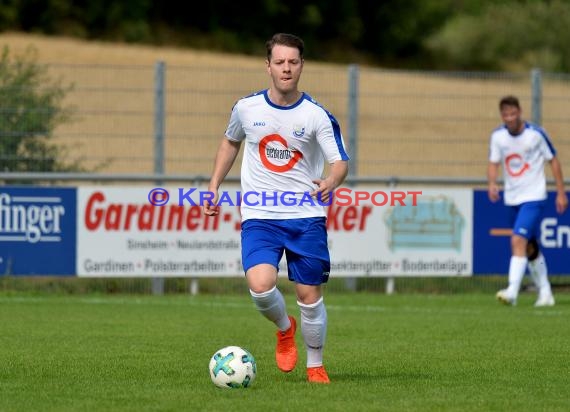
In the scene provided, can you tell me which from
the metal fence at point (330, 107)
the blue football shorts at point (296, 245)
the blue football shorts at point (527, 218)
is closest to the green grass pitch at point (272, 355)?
the blue football shorts at point (296, 245)

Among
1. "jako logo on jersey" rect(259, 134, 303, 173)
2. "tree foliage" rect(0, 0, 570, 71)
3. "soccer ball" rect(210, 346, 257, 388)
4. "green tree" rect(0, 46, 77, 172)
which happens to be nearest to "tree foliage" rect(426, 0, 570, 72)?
"tree foliage" rect(0, 0, 570, 71)

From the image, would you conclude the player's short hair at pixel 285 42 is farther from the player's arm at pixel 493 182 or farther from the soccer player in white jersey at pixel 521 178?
the player's arm at pixel 493 182

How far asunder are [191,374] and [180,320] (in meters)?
4.53

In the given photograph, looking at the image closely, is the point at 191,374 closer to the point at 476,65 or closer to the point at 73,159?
the point at 73,159

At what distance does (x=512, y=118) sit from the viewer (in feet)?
49.4

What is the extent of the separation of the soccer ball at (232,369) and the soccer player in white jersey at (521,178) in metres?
7.06

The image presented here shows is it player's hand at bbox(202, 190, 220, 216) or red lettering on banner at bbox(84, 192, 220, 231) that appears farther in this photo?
red lettering on banner at bbox(84, 192, 220, 231)

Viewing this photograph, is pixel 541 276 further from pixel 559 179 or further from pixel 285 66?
pixel 285 66

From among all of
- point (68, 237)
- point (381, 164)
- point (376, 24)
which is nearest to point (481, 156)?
point (381, 164)

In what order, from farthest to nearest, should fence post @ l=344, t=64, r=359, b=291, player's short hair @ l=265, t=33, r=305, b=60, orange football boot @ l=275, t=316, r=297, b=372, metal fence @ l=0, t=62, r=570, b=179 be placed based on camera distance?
metal fence @ l=0, t=62, r=570, b=179 < fence post @ l=344, t=64, r=359, b=291 < orange football boot @ l=275, t=316, r=297, b=372 < player's short hair @ l=265, t=33, r=305, b=60

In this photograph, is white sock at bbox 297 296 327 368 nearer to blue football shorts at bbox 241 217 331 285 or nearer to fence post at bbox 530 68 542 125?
blue football shorts at bbox 241 217 331 285

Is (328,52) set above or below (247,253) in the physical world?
above

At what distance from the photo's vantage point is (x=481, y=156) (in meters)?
20.2

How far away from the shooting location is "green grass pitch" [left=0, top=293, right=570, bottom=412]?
26.3 ft
